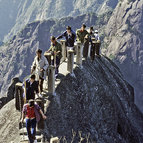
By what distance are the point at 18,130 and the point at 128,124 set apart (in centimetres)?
1151

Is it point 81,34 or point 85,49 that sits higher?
point 81,34

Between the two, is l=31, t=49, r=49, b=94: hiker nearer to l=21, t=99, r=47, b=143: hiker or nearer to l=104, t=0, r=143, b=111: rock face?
l=21, t=99, r=47, b=143: hiker

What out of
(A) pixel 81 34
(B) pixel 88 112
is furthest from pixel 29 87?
(A) pixel 81 34

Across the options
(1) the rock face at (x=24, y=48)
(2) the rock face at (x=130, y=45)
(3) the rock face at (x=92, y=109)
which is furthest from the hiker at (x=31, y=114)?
(1) the rock face at (x=24, y=48)

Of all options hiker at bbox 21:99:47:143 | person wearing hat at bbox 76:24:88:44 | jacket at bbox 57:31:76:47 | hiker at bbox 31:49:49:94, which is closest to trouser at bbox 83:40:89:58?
person wearing hat at bbox 76:24:88:44

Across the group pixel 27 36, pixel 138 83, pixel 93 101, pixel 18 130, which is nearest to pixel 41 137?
pixel 18 130

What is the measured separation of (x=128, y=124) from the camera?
1998cm

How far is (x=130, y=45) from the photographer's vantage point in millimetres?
138250

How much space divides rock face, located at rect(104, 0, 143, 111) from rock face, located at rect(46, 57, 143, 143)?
115m

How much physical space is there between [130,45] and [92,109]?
128037mm

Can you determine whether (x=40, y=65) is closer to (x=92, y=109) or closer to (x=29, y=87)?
(x=29, y=87)

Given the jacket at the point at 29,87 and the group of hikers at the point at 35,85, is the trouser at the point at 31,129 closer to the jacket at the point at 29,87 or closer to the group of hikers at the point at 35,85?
the group of hikers at the point at 35,85

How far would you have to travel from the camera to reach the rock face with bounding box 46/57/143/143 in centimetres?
1293

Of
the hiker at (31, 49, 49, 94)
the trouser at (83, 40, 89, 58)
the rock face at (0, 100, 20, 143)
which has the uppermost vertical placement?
the trouser at (83, 40, 89, 58)
